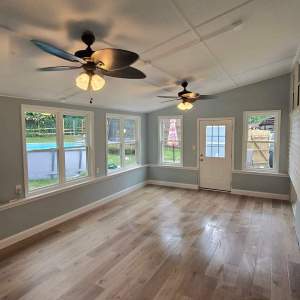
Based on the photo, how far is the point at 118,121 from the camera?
6016mm

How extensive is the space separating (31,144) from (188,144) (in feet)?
13.6

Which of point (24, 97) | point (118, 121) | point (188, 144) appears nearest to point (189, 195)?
point (188, 144)

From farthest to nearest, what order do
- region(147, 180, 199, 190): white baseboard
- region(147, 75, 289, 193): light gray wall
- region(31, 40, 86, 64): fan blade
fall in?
region(147, 180, 199, 190): white baseboard < region(147, 75, 289, 193): light gray wall < region(31, 40, 86, 64): fan blade

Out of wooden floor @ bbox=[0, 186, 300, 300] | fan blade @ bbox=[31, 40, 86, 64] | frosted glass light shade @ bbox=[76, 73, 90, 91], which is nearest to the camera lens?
fan blade @ bbox=[31, 40, 86, 64]

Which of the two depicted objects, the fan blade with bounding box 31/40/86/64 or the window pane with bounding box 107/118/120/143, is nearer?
the fan blade with bounding box 31/40/86/64

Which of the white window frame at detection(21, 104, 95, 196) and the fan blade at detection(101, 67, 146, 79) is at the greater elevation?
the fan blade at detection(101, 67, 146, 79)

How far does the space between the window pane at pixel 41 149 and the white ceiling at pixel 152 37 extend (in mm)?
391

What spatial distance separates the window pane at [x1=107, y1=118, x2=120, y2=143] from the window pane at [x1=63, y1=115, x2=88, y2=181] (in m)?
0.78

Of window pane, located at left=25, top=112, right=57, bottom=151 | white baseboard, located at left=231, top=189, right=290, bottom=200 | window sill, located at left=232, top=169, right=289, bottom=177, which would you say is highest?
window pane, located at left=25, top=112, right=57, bottom=151

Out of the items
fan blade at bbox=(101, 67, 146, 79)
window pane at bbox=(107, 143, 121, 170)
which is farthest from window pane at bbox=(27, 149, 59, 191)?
fan blade at bbox=(101, 67, 146, 79)

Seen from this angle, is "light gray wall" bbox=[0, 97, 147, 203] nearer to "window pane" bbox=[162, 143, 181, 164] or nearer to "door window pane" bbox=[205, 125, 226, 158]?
"window pane" bbox=[162, 143, 181, 164]

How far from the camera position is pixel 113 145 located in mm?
5848

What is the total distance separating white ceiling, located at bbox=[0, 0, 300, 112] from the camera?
1.95 metres

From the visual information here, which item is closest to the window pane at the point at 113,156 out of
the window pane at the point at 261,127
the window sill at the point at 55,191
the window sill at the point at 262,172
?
the window sill at the point at 55,191
